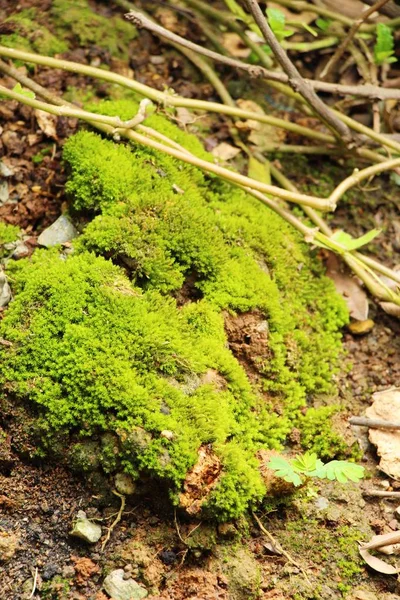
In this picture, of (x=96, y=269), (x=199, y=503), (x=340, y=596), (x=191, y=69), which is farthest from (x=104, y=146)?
(x=340, y=596)

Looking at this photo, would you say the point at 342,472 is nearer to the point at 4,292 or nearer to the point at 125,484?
the point at 125,484

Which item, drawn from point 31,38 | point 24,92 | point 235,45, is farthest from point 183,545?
point 235,45

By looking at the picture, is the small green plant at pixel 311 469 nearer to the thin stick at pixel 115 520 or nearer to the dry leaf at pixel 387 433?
the dry leaf at pixel 387 433

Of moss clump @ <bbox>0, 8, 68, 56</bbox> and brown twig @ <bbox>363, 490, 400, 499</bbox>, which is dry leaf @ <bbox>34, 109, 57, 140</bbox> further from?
brown twig @ <bbox>363, 490, 400, 499</bbox>

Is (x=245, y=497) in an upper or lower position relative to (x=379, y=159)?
lower

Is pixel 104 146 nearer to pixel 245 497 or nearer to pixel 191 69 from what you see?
pixel 191 69

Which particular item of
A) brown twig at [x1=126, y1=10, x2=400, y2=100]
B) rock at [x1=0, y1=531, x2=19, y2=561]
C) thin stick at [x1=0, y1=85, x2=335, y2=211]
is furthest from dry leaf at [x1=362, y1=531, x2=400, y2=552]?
brown twig at [x1=126, y1=10, x2=400, y2=100]

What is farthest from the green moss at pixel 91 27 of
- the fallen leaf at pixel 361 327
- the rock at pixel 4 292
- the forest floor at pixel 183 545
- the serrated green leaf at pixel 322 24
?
the forest floor at pixel 183 545
